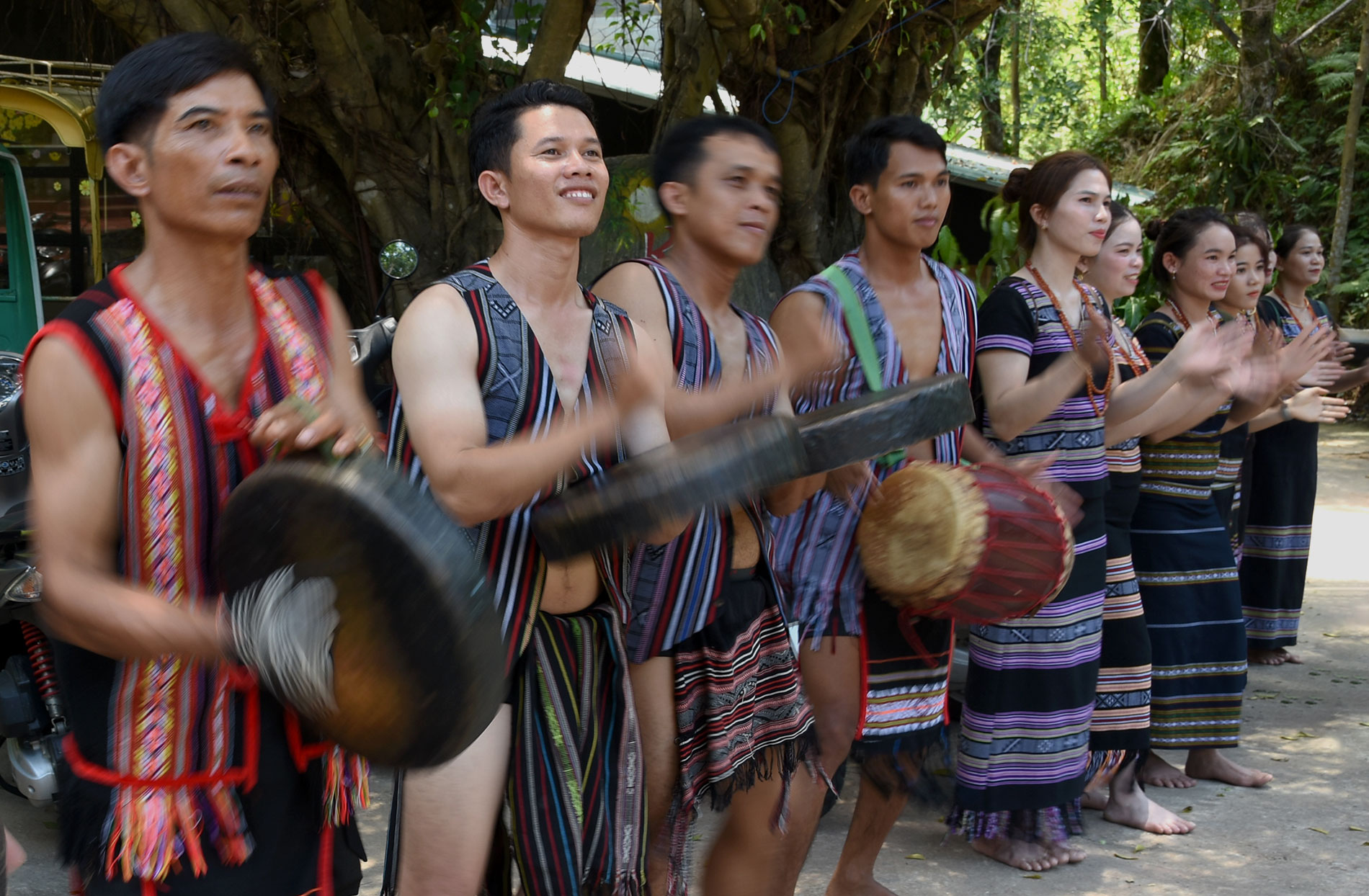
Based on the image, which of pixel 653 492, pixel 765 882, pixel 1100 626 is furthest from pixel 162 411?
pixel 1100 626

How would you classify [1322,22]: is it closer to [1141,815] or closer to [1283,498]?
[1283,498]

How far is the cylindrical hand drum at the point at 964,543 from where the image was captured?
2951mm

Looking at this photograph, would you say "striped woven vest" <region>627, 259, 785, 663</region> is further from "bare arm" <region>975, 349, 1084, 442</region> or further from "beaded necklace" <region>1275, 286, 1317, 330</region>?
"beaded necklace" <region>1275, 286, 1317, 330</region>

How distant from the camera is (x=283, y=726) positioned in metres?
1.94

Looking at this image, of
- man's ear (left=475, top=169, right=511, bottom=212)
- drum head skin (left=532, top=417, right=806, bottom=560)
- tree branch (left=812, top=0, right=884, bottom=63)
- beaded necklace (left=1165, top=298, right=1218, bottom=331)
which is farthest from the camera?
tree branch (left=812, top=0, right=884, bottom=63)

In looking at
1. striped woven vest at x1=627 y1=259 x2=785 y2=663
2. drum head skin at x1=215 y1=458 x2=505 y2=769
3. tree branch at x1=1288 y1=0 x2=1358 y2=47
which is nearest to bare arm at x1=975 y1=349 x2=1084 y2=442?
striped woven vest at x1=627 y1=259 x2=785 y2=663

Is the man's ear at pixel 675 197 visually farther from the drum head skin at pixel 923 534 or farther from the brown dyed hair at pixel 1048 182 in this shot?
the brown dyed hair at pixel 1048 182

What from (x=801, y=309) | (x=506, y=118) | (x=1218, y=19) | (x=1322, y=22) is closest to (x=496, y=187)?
(x=506, y=118)

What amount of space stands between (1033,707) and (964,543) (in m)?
1.13

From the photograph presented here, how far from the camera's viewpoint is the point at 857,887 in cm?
355

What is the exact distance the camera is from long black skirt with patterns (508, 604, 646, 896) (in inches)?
94.1

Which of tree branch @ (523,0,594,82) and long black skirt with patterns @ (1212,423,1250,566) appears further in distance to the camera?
tree branch @ (523,0,594,82)

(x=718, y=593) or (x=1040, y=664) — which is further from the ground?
(x=718, y=593)

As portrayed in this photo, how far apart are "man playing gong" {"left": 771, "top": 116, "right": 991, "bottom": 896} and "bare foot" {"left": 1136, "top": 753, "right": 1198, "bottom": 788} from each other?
158 centimetres
